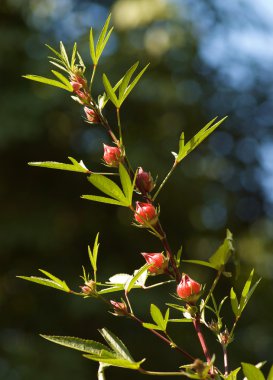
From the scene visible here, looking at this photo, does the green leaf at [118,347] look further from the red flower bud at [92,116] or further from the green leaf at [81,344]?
the red flower bud at [92,116]

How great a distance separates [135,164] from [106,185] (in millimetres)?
4178

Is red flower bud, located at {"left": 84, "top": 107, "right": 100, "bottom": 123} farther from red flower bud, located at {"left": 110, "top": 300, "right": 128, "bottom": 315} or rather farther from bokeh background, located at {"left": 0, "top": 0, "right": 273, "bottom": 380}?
bokeh background, located at {"left": 0, "top": 0, "right": 273, "bottom": 380}

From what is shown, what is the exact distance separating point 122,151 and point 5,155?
207 inches

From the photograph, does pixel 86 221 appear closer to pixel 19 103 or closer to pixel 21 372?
pixel 19 103

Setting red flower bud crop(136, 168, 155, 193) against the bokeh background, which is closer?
red flower bud crop(136, 168, 155, 193)

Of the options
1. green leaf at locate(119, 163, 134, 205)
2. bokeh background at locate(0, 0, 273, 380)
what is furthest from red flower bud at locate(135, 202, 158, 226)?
bokeh background at locate(0, 0, 273, 380)

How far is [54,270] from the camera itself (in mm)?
4977

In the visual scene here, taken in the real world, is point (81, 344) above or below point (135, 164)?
above

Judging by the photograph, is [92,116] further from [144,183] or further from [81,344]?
[81,344]

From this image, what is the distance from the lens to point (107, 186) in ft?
1.57

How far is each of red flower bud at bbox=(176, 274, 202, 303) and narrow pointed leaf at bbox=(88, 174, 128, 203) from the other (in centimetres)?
7

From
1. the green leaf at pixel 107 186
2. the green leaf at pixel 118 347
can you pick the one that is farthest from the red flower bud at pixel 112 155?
the green leaf at pixel 118 347

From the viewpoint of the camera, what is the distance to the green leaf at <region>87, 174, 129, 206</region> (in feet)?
1.56

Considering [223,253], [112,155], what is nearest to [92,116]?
[112,155]
